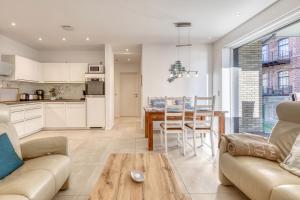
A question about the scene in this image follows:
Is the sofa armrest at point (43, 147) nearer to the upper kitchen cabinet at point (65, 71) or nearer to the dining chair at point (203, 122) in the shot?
the dining chair at point (203, 122)

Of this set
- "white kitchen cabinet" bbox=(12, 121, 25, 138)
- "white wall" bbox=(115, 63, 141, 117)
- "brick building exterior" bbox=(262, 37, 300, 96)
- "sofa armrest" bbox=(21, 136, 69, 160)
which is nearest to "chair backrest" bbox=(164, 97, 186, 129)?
"brick building exterior" bbox=(262, 37, 300, 96)

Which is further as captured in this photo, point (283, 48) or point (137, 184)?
point (283, 48)

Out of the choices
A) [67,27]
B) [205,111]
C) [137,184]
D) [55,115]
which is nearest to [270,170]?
[137,184]

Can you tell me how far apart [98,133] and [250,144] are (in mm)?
4268

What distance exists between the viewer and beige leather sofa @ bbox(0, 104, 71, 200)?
152 cm

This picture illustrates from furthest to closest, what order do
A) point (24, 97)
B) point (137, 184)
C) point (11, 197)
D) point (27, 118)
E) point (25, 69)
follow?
1. point (24, 97)
2. point (25, 69)
3. point (27, 118)
4. point (137, 184)
5. point (11, 197)

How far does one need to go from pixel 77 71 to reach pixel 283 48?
5.34 meters

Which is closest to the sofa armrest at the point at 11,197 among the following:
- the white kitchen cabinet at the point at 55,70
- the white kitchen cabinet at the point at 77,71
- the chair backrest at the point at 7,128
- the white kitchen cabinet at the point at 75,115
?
the chair backrest at the point at 7,128

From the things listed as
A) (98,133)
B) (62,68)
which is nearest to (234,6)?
(98,133)

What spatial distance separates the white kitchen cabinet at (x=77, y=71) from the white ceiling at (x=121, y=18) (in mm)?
966

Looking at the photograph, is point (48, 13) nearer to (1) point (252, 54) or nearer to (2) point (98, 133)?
(2) point (98, 133)

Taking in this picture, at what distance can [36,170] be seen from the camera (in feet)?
6.07

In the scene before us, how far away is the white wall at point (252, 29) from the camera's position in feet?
10.7

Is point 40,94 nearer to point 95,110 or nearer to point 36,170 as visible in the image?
point 95,110
